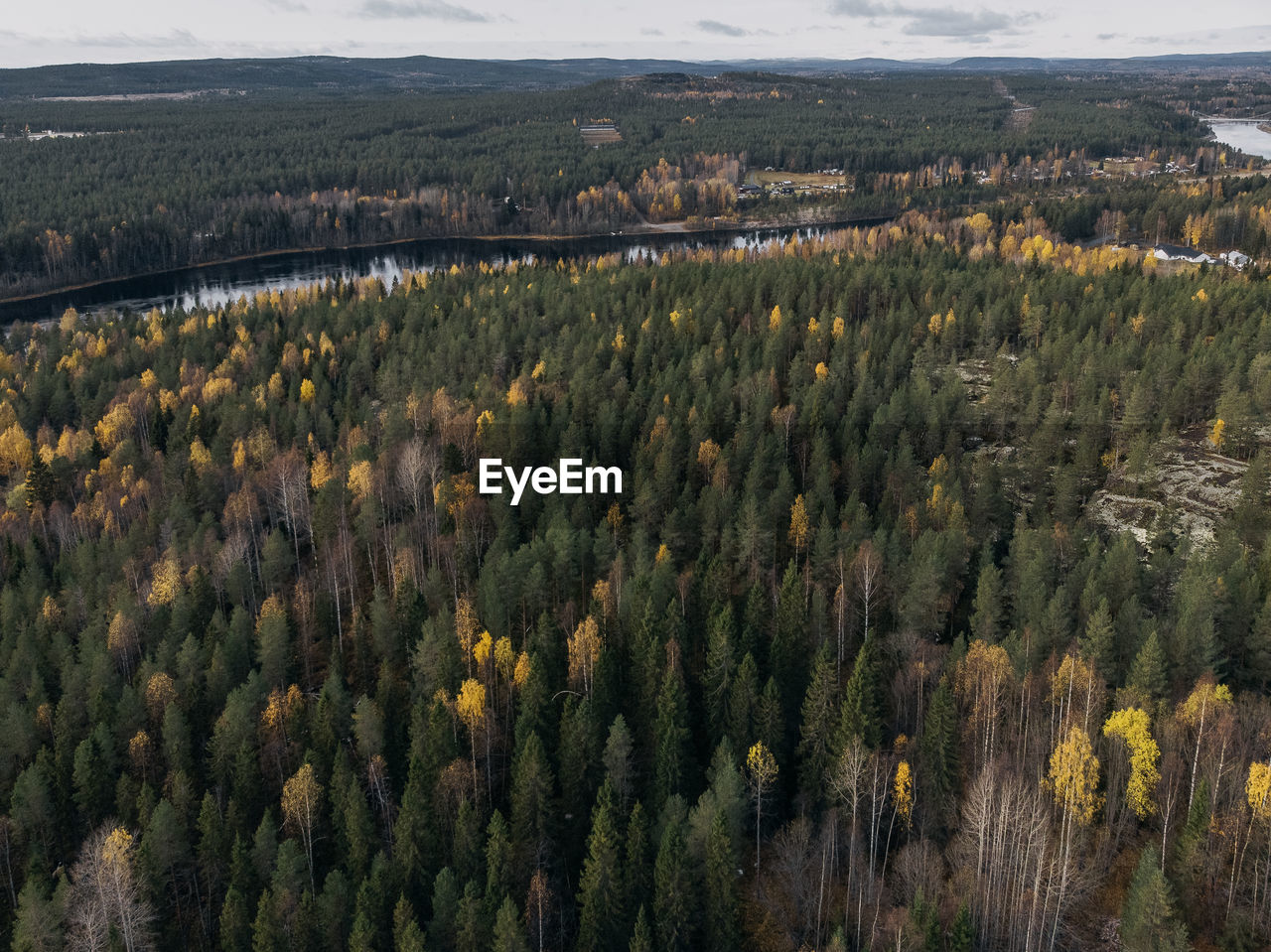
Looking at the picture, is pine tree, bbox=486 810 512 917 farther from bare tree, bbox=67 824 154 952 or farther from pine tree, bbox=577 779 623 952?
bare tree, bbox=67 824 154 952

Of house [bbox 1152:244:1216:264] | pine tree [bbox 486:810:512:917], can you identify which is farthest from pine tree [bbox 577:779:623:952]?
house [bbox 1152:244:1216:264]

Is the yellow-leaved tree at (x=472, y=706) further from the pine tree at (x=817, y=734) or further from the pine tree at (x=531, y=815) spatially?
the pine tree at (x=817, y=734)

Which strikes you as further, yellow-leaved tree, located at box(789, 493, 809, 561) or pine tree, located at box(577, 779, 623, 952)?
yellow-leaved tree, located at box(789, 493, 809, 561)

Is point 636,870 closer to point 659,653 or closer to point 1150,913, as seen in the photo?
point 659,653

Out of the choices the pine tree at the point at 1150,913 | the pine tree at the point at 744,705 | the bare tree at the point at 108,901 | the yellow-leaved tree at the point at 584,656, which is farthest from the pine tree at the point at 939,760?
the bare tree at the point at 108,901

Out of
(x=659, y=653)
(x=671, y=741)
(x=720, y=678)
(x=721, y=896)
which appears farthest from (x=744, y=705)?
(x=721, y=896)

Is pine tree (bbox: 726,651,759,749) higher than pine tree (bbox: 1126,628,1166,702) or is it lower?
lower
